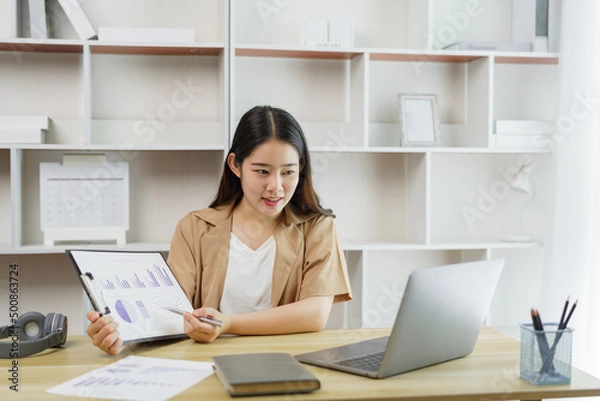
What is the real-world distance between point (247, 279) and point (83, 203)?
1.05 m

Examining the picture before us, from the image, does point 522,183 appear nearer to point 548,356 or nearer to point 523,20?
point 523,20

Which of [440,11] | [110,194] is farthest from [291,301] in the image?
[440,11]

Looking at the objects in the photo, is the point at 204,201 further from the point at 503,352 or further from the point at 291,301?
the point at 503,352

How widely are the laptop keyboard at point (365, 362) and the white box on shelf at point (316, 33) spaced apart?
172 cm

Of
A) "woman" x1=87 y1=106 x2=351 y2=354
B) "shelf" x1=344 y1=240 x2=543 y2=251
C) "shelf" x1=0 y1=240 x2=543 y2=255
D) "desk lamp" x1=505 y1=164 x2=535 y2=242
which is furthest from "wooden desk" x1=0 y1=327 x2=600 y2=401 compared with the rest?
"desk lamp" x1=505 y1=164 x2=535 y2=242

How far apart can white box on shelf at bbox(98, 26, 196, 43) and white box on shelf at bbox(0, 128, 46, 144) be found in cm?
43

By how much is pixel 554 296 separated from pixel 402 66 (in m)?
1.15

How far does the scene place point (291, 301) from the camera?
78.5 inches

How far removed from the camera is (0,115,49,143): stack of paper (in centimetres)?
268

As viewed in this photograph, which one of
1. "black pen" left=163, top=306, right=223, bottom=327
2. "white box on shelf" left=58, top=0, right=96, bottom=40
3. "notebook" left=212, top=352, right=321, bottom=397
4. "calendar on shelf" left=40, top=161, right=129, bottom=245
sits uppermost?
"white box on shelf" left=58, top=0, right=96, bottom=40

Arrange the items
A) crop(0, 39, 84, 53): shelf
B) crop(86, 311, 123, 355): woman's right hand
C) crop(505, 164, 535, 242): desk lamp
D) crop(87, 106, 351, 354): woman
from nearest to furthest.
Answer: crop(86, 311, 123, 355): woman's right hand → crop(87, 106, 351, 354): woman → crop(0, 39, 84, 53): shelf → crop(505, 164, 535, 242): desk lamp

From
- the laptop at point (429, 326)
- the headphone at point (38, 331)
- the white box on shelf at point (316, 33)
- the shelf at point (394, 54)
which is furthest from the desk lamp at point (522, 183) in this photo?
the headphone at point (38, 331)

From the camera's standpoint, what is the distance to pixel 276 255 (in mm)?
1988

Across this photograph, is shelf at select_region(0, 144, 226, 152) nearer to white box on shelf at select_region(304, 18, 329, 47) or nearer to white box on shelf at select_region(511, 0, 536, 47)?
white box on shelf at select_region(304, 18, 329, 47)
